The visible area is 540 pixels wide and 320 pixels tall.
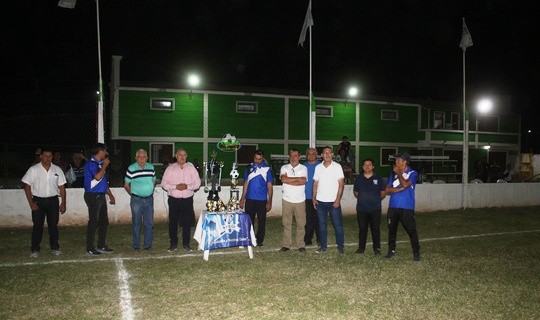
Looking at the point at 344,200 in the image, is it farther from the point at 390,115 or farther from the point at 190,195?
the point at 390,115

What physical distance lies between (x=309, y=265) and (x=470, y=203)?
32.9 feet

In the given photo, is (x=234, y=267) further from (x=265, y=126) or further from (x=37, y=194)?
(x=265, y=126)

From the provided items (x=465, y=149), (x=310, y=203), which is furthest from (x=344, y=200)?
(x=310, y=203)

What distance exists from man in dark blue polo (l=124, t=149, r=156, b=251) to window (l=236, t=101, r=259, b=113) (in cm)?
1758

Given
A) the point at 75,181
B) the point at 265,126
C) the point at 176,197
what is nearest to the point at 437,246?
the point at 176,197

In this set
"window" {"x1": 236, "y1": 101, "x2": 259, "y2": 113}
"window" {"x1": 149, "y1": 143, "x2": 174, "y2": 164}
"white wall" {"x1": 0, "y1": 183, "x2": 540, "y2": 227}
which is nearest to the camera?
"white wall" {"x1": 0, "y1": 183, "x2": 540, "y2": 227}

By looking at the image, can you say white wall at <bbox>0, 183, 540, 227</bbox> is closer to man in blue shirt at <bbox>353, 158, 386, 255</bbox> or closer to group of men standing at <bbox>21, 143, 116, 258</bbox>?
group of men standing at <bbox>21, 143, 116, 258</bbox>

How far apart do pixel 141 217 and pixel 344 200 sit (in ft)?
22.3

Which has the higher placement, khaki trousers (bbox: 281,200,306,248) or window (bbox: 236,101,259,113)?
window (bbox: 236,101,259,113)

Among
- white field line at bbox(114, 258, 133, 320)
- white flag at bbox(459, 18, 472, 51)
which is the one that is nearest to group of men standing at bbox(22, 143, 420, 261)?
white field line at bbox(114, 258, 133, 320)

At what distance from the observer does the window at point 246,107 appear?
2576 centimetres

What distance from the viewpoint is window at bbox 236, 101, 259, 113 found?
84.5ft

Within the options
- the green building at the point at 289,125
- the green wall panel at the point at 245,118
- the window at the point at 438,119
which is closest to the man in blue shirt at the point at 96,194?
the green building at the point at 289,125

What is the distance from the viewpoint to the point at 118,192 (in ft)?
38.3
